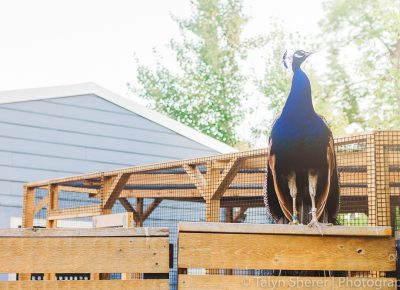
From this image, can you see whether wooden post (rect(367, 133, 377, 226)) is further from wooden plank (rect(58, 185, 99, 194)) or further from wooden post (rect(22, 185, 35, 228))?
wooden plank (rect(58, 185, 99, 194))

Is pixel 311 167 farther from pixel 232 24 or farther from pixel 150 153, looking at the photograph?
pixel 232 24

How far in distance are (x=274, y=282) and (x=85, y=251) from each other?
865 millimetres

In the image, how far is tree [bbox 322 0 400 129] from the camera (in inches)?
738

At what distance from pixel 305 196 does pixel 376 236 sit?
2.09 feet

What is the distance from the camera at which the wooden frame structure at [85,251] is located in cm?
346

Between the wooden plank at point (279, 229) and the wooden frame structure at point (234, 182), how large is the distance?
3.22 ft

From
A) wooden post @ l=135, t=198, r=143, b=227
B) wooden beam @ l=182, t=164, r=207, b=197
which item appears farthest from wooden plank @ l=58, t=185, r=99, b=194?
wooden beam @ l=182, t=164, r=207, b=197

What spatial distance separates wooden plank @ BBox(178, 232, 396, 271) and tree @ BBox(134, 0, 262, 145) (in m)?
15.8

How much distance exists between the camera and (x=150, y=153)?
452 inches

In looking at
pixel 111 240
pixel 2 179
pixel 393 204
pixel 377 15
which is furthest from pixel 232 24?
pixel 111 240

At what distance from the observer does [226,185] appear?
638 cm

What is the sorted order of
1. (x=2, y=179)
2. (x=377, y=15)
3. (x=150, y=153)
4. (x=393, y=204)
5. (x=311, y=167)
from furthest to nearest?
1. (x=377, y=15)
2. (x=150, y=153)
3. (x=2, y=179)
4. (x=393, y=204)
5. (x=311, y=167)

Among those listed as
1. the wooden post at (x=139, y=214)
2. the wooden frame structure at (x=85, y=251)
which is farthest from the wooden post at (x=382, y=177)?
the wooden post at (x=139, y=214)

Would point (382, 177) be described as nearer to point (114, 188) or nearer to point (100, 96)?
point (114, 188)
